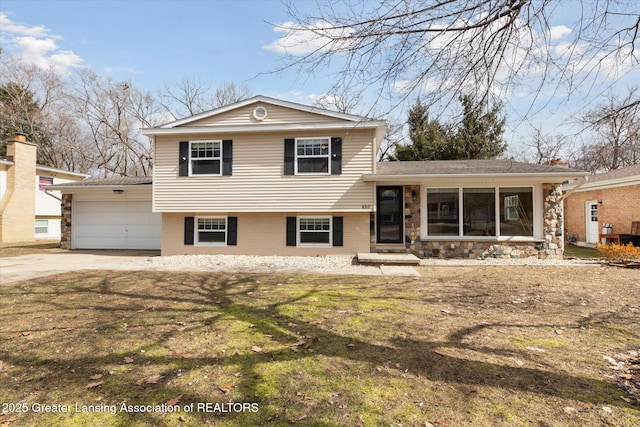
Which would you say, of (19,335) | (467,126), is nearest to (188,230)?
(19,335)

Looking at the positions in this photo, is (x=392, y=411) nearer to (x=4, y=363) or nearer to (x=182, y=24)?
(x=4, y=363)

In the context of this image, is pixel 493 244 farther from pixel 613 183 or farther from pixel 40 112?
pixel 40 112

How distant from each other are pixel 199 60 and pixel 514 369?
9.90 metres

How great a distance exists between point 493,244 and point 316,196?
633cm

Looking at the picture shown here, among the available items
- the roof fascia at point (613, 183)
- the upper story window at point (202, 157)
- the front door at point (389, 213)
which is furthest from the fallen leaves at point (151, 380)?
the roof fascia at point (613, 183)

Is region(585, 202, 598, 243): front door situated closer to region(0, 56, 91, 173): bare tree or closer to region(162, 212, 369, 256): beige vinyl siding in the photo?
region(162, 212, 369, 256): beige vinyl siding

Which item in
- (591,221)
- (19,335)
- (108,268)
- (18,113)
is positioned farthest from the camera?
(18,113)

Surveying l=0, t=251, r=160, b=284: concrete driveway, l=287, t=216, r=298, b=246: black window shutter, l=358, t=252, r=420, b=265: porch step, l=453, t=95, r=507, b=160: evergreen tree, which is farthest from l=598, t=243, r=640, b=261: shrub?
l=0, t=251, r=160, b=284: concrete driveway

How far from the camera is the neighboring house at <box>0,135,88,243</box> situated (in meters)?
18.0

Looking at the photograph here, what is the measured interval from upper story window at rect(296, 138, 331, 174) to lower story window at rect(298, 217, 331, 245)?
178 centimetres

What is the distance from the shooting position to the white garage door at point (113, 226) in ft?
47.7

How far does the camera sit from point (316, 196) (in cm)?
1133

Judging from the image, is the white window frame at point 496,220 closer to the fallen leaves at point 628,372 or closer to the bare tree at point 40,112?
the fallen leaves at point 628,372

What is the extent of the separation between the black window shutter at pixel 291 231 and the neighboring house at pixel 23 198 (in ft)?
48.0
